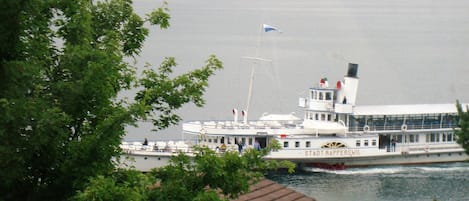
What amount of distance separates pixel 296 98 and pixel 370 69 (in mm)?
25567

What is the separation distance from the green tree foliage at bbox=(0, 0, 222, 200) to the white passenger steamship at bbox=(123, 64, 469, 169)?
1179 inches

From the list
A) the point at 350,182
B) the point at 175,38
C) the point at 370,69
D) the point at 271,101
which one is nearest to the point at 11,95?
the point at 350,182

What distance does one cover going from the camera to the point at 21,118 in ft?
30.1

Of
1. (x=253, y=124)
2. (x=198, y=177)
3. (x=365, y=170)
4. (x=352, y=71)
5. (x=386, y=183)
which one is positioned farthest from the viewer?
(x=352, y=71)

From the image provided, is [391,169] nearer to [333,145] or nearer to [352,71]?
[333,145]

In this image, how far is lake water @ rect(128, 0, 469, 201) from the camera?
4066 centimetres

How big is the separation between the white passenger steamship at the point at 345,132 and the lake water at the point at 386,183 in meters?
0.76

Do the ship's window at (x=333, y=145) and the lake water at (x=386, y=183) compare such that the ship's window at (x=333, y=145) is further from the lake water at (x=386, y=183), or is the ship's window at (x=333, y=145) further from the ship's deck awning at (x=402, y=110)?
the ship's deck awning at (x=402, y=110)

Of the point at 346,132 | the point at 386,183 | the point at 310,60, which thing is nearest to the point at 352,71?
the point at 346,132

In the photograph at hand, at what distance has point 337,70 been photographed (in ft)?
283

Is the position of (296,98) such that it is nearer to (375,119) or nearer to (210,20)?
(375,119)

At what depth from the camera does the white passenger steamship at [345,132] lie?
42.1 m

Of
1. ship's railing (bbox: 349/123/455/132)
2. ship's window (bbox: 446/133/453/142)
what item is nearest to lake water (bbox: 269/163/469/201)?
ship's railing (bbox: 349/123/455/132)

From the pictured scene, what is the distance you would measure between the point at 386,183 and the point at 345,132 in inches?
168
